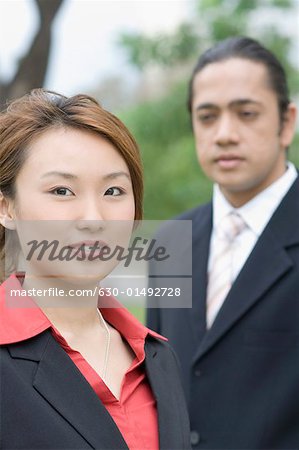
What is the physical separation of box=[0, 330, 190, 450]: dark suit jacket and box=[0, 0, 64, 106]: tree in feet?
12.4

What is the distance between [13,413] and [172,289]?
188 centimetres

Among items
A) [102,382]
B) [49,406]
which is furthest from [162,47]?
[49,406]

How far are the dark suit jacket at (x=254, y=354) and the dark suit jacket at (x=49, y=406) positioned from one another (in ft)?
3.60

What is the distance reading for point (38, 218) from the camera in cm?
172

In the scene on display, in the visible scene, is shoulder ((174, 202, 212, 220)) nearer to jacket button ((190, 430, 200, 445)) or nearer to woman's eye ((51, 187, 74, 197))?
jacket button ((190, 430, 200, 445))

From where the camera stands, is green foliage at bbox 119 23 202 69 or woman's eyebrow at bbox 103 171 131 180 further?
green foliage at bbox 119 23 202 69

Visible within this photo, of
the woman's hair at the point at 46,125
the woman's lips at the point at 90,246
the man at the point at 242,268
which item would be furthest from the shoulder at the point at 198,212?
the woman's lips at the point at 90,246

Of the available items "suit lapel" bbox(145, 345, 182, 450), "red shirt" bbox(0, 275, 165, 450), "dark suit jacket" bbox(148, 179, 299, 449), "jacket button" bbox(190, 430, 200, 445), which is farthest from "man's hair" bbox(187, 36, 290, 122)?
"red shirt" bbox(0, 275, 165, 450)

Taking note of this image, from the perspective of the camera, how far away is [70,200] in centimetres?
171

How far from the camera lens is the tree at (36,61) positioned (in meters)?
5.14

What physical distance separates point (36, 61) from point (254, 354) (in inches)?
127

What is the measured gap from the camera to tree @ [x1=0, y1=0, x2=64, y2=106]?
5137 millimetres

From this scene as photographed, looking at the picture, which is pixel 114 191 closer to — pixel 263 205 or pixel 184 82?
pixel 263 205

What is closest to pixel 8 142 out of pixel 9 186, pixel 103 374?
pixel 9 186
